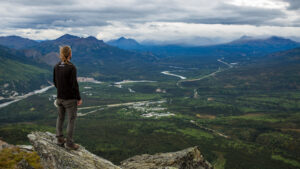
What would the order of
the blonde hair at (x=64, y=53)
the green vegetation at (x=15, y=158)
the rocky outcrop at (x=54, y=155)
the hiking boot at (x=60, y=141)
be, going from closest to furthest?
1. the blonde hair at (x=64, y=53)
2. the rocky outcrop at (x=54, y=155)
3. the hiking boot at (x=60, y=141)
4. the green vegetation at (x=15, y=158)

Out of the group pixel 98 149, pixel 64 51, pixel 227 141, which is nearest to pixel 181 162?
pixel 64 51

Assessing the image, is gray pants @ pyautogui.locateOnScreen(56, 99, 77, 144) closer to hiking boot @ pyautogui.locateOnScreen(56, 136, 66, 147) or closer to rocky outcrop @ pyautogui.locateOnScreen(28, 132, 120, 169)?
hiking boot @ pyautogui.locateOnScreen(56, 136, 66, 147)

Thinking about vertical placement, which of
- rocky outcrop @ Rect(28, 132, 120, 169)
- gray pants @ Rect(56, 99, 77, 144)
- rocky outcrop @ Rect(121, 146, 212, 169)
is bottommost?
rocky outcrop @ Rect(121, 146, 212, 169)

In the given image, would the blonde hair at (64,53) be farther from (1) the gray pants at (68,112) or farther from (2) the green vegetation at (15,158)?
(2) the green vegetation at (15,158)

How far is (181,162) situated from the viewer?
38312 millimetres

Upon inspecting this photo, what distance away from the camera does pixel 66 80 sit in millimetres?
20875

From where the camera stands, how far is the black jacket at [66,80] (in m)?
20.7

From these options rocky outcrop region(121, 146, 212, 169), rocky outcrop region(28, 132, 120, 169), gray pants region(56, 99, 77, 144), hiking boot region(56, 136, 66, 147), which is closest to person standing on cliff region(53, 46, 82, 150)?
gray pants region(56, 99, 77, 144)

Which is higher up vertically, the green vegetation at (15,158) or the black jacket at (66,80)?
the black jacket at (66,80)

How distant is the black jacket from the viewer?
2070 centimetres

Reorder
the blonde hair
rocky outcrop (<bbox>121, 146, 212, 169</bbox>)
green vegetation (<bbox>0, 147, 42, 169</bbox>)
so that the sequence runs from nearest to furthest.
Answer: the blonde hair, green vegetation (<bbox>0, 147, 42, 169</bbox>), rocky outcrop (<bbox>121, 146, 212, 169</bbox>)

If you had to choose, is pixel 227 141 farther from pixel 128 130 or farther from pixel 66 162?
pixel 66 162

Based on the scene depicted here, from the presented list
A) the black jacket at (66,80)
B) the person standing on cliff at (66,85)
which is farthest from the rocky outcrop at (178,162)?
the black jacket at (66,80)

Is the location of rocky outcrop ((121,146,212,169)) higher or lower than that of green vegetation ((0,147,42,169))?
lower
